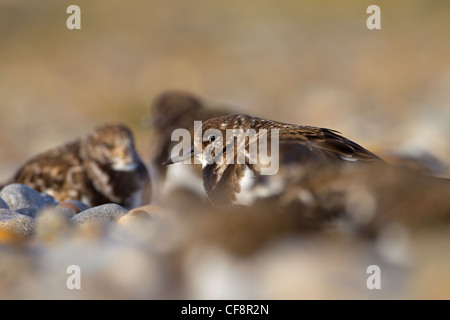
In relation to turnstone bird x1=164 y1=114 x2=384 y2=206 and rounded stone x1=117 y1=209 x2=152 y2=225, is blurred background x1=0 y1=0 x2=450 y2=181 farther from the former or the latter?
rounded stone x1=117 y1=209 x2=152 y2=225

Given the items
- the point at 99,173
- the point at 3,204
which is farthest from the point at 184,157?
the point at 99,173

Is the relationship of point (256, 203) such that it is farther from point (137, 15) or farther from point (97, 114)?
point (137, 15)

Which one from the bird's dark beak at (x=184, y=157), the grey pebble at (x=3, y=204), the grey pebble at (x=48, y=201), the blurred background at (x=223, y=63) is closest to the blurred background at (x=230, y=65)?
the blurred background at (x=223, y=63)

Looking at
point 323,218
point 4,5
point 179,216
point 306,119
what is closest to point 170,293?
point 179,216

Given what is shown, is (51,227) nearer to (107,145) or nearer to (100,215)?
(100,215)

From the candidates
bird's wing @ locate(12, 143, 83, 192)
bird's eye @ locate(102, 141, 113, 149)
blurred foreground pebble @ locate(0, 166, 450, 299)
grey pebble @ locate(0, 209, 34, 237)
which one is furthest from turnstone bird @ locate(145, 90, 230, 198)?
blurred foreground pebble @ locate(0, 166, 450, 299)
